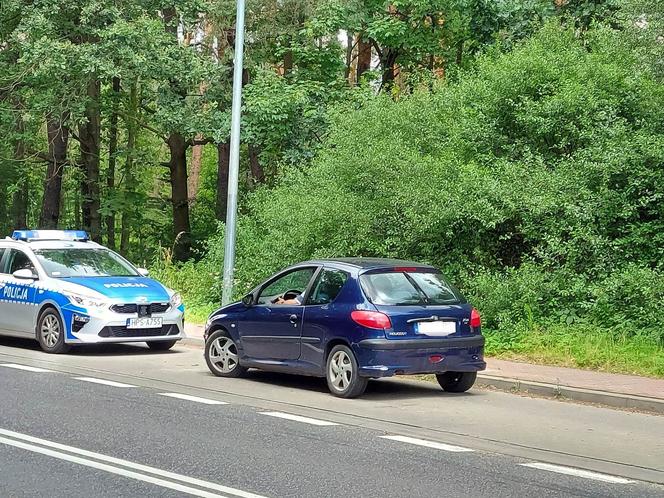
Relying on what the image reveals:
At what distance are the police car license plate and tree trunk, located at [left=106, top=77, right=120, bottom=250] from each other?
17787 millimetres

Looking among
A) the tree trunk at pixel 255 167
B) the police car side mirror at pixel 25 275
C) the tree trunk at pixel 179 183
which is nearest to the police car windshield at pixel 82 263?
the police car side mirror at pixel 25 275

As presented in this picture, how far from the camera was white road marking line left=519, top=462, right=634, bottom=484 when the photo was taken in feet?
24.2

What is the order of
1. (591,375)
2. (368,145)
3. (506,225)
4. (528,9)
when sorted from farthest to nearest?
(528,9) → (368,145) → (506,225) → (591,375)

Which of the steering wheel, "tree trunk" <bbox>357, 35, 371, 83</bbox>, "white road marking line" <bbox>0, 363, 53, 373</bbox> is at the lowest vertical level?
"white road marking line" <bbox>0, 363, 53, 373</bbox>

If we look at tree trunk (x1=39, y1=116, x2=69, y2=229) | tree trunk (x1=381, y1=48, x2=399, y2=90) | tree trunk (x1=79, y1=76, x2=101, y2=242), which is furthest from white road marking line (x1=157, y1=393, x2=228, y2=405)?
tree trunk (x1=79, y1=76, x2=101, y2=242)

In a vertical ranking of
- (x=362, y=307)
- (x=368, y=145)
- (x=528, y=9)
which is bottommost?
(x=362, y=307)

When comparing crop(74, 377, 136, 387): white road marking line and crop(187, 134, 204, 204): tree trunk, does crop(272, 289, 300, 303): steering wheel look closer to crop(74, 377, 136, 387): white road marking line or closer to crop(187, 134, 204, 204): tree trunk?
crop(74, 377, 136, 387): white road marking line

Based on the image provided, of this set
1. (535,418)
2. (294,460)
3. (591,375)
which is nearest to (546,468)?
(294,460)

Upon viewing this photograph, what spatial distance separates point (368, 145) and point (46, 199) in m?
19.7

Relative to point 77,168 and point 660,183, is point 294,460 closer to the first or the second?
point 660,183

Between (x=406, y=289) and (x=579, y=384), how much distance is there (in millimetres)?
2539

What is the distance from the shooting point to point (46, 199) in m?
35.3

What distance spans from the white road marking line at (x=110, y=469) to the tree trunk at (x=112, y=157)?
24847mm

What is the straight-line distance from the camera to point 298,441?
337 inches
